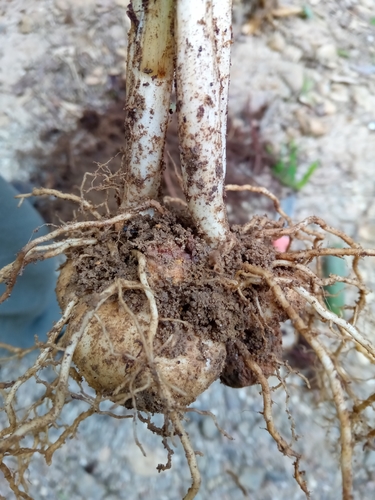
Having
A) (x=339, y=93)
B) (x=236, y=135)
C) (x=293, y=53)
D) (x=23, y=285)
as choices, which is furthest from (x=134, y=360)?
(x=293, y=53)

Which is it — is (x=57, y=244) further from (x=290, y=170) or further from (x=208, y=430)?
(x=290, y=170)

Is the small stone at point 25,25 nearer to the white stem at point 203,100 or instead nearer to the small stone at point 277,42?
the small stone at point 277,42

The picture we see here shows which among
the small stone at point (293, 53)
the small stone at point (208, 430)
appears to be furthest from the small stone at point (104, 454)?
the small stone at point (293, 53)

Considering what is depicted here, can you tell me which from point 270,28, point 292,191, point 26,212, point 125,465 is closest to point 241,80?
point 270,28

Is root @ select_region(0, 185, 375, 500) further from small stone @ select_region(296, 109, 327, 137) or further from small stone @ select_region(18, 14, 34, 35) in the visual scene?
small stone @ select_region(18, 14, 34, 35)

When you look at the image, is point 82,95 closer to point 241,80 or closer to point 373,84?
point 241,80

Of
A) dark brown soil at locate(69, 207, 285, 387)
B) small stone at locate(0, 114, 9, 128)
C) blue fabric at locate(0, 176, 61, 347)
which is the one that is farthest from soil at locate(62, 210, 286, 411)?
small stone at locate(0, 114, 9, 128)
